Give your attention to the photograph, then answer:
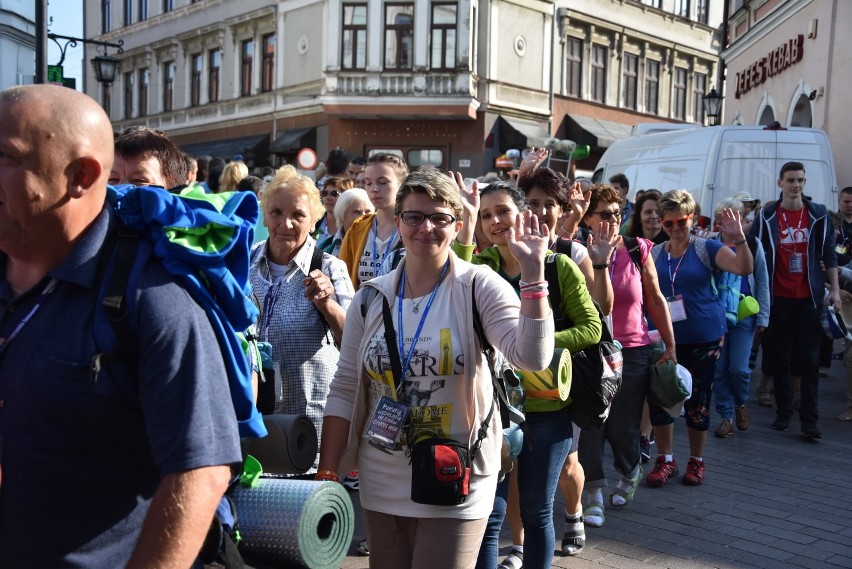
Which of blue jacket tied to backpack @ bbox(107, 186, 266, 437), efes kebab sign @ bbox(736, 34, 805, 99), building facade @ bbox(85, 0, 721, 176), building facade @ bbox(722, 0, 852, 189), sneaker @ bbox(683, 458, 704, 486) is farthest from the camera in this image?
building facade @ bbox(85, 0, 721, 176)

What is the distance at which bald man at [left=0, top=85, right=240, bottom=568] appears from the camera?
5.63ft

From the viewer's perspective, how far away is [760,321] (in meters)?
8.25

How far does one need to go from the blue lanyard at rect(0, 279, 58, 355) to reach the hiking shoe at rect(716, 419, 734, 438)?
725cm

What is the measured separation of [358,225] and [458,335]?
114 inches

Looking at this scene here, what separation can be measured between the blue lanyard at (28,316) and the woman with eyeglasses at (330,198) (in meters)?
5.87

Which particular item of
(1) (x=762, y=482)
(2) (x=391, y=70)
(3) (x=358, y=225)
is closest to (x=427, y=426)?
(3) (x=358, y=225)

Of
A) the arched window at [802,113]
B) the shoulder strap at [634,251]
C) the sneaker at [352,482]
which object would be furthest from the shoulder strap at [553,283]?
the arched window at [802,113]

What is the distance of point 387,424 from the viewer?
3234 millimetres

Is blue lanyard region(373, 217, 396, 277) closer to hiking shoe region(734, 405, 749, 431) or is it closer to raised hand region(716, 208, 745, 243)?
raised hand region(716, 208, 745, 243)

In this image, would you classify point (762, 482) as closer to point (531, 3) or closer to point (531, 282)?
point (531, 282)

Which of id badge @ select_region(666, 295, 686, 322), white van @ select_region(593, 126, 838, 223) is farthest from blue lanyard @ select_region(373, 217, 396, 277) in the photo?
white van @ select_region(593, 126, 838, 223)

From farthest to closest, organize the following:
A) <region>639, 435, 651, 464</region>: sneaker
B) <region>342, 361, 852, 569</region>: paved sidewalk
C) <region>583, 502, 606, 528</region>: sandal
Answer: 1. <region>639, 435, 651, 464</region>: sneaker
2. <region>583, 502, 606, 528</region>: sandal
3. <region>342, 361, 852, 569</region>: paved sidewalk

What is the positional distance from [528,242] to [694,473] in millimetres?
3990

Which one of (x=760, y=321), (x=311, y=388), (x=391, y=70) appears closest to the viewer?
(x=311, y=388)
